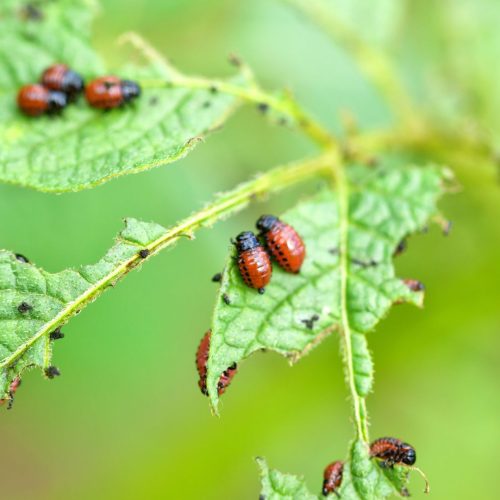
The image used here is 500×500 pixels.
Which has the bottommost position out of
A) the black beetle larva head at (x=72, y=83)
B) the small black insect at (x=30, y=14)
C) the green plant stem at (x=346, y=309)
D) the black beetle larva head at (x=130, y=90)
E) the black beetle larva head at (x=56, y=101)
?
the green plant stem at (x=346, y=309)

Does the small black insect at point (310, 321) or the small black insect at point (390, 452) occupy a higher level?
the small black insect at point (310, 321)

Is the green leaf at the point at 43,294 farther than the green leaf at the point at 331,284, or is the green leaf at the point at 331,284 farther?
the green leaf at the point at 331,284

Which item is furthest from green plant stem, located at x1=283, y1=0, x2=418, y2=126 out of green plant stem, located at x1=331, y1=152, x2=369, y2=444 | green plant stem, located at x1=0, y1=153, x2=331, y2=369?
green plant stem, located at x1=331, y1=152, x2=369, y2=444

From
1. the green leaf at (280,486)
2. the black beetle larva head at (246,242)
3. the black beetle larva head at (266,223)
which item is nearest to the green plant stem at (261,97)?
the black beetle larva head at (266,223)

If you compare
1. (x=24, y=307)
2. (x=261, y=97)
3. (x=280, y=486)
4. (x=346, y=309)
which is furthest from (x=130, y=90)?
(x=280, y=486)

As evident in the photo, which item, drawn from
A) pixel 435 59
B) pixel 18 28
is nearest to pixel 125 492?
pixel 18 28

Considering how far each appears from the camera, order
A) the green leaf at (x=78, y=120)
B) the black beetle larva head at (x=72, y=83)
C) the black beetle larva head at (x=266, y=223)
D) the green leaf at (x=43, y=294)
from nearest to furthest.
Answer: the green leaf at (x=43, y=294), the green leaf at (x=78, y=120), the black beetle larva head at (x=266, y=223), the black beetle larva head at (x=72, y=83)

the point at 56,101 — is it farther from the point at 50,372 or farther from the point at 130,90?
the point at 50,372

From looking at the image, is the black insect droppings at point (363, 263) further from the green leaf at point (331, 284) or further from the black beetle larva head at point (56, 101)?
the black beetle larva head at point (56, 101)
